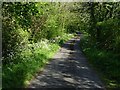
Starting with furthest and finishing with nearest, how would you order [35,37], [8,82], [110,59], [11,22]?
1. [35,37]
2. [110,59]
3. [11,22]
4. [8,82]

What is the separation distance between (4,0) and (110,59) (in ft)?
30.0

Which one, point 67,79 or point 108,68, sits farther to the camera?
point 108,68

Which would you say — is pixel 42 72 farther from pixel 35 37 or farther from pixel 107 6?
pixel 107 6

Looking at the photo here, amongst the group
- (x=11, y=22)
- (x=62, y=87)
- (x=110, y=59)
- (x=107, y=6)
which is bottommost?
(x=62, y=87)

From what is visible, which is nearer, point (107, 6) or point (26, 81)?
point (26, 81)

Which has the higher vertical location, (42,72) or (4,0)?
(4,0)

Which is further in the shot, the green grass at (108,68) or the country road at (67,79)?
the green grass at (108,68)

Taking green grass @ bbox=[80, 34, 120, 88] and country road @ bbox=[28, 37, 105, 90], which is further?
green grass @ bbox=[80, 34, 120, 88]

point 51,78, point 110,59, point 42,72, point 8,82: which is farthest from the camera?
point 110,59

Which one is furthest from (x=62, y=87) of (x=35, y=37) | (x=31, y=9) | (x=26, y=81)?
(x=35, y=37)

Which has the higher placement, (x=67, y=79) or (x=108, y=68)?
(x=108, y=68)

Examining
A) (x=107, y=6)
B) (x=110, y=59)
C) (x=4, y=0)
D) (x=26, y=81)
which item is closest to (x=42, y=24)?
(x=107, y=6)

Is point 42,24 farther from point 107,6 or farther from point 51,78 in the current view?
point 51,78

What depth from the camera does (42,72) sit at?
16656 mm
